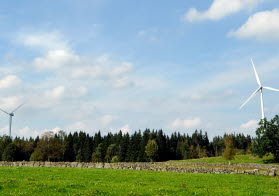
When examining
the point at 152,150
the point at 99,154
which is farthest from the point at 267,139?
the point at 99,154

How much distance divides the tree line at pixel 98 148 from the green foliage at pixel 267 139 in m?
47.2

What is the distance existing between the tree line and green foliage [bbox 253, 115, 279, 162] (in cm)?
4725

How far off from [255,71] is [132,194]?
7808 cm

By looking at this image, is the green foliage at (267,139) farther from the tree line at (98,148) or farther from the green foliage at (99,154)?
the green foliage at (99,154)

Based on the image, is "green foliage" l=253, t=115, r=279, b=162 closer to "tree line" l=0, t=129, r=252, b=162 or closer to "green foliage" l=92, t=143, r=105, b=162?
"tree line" l=0, t=129, r=252, b=162

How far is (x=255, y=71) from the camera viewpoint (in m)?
87.6

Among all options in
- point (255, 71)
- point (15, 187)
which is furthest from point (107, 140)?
point (15, 187)

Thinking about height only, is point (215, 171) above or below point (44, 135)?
below

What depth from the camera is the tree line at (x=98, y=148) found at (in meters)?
123

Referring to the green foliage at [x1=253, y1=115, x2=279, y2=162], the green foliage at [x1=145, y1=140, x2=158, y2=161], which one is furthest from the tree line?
the green foliage at [x1=253, y1=115, x2=279, y2=162]

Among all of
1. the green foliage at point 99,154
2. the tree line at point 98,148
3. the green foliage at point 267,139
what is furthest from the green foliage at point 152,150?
the green foliage at point 267,139

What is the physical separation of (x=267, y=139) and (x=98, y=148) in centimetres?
9378

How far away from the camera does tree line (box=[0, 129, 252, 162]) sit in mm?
123463

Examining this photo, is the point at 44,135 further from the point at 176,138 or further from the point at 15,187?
the point at 15,187
